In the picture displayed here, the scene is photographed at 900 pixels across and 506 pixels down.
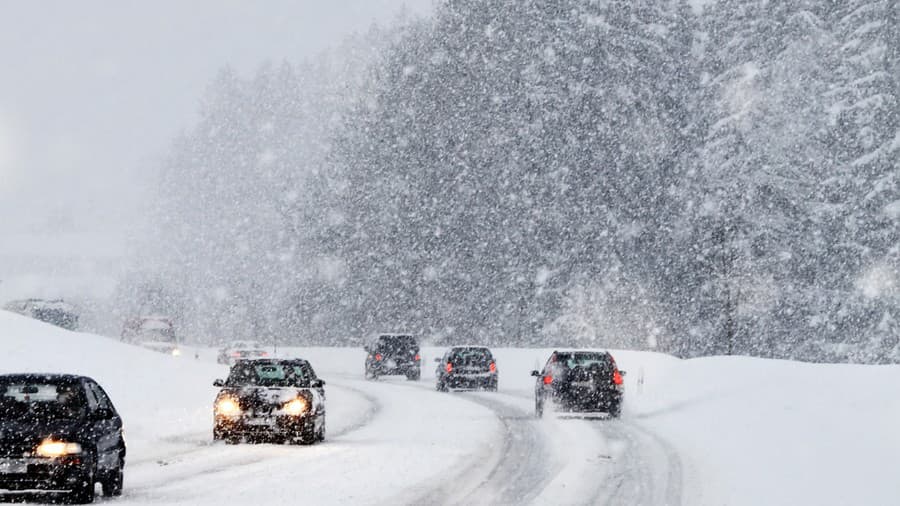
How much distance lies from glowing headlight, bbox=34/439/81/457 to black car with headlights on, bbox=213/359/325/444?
8.44 m

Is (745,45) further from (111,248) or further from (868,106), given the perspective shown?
(111,248)

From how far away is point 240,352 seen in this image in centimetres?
5741

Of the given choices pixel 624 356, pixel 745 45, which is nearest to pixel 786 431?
pixel 624 356

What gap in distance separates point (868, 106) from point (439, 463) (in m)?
43.9

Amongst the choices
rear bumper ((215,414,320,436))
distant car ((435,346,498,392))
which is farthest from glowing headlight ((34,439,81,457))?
distant car ((435,346,498,392))

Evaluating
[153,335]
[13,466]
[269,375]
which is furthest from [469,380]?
[13,466]

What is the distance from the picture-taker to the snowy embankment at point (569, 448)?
14922 mm

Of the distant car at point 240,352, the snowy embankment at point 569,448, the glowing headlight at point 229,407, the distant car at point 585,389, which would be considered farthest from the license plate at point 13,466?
the distant car at point 240,352

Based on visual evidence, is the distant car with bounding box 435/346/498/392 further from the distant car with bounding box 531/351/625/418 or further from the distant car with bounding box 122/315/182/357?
the distant car with bounding box 122/315/182/357

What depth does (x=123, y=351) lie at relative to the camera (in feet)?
130

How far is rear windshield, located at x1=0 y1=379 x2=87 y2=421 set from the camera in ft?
48.3

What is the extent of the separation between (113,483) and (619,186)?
189 ft

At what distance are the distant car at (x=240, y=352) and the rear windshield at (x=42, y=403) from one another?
4078 centimetres

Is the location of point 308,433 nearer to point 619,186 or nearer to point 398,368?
point 398,368
